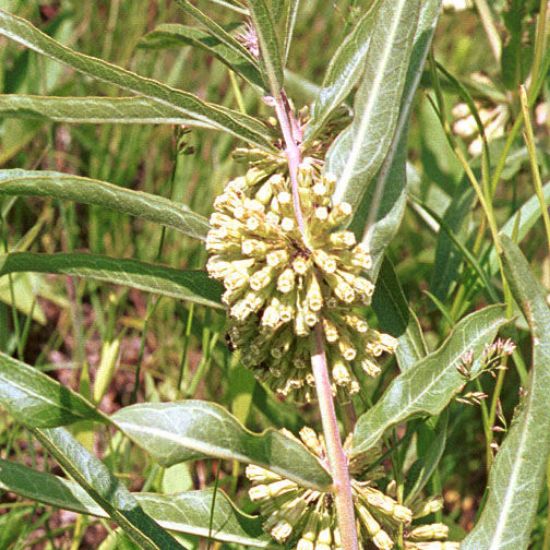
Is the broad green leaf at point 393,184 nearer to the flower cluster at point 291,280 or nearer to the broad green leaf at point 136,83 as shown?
the flower cluster at point 291,280

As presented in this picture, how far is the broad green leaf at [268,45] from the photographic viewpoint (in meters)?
1.58

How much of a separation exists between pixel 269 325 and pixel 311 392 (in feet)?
0.82

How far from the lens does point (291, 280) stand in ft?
5.06

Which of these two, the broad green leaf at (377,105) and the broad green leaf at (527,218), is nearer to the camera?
the broad green leaf at (377,105)

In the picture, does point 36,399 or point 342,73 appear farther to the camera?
point 342,73

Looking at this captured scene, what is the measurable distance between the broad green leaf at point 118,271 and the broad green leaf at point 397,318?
0.37m

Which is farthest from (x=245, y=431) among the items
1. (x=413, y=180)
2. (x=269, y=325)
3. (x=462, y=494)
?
(x=462, y=494)

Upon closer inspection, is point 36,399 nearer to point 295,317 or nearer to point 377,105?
point 295,317

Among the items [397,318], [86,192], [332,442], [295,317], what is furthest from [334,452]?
[86,192]

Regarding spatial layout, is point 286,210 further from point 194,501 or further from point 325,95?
point 194,501

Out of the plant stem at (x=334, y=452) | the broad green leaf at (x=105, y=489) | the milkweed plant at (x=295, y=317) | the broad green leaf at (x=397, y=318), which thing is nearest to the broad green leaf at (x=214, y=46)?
the milkweed plant at (x=295, y=317)

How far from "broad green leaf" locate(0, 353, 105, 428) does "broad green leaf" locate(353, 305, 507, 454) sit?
1.73 feet

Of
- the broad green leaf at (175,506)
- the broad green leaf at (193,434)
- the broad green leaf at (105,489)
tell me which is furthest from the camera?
the broad green leaf at (175,506)

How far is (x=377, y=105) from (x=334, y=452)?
25.6 inches
